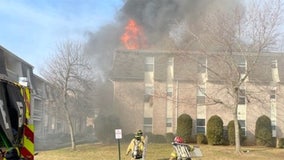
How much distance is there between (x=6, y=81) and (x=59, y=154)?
1663cm

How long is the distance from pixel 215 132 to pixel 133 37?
41.9 feet

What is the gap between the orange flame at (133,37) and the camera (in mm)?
35188

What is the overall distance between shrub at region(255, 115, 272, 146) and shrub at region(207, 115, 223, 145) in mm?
2823

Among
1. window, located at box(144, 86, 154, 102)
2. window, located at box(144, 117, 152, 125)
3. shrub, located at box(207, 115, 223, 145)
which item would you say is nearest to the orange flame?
window, located at box(144, 86, 154, 102)

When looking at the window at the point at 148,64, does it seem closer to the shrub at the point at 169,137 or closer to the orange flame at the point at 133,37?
the orange flame at the point at 133,37

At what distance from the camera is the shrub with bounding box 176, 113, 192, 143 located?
27.6 m

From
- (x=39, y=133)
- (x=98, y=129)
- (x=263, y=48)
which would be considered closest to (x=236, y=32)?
(x=263, y=48)

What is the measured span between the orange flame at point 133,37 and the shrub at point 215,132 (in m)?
10.8

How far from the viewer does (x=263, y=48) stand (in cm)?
2128

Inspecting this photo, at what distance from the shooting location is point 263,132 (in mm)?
27578

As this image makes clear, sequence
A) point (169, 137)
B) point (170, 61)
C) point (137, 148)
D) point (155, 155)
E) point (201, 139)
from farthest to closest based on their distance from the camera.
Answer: point (170, 61) < point (169, 137) < point (201, 139) < point (155, 155) < point (137, 148)

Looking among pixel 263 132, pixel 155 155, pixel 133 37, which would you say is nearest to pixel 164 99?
pixel 133 37

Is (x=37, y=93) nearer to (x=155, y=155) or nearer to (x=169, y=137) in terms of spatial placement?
(x=169, y=137)

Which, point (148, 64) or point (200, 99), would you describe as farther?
point (148, 64)
